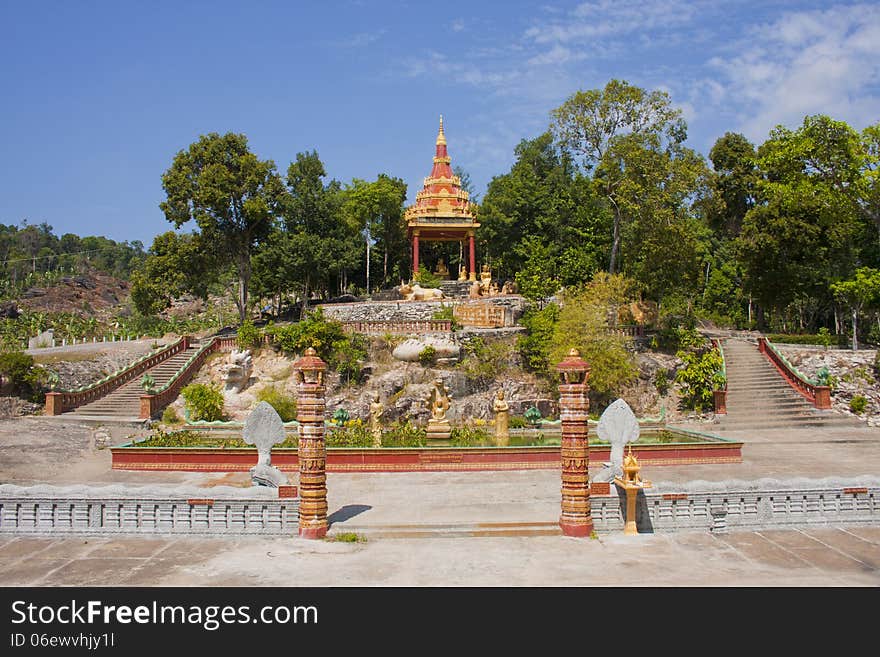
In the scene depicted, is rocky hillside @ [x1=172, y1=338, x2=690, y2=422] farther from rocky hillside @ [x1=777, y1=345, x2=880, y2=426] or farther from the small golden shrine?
the small golden shrine

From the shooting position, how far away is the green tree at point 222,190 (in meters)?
36.2

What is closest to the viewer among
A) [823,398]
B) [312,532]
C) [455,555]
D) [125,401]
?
[455,555]

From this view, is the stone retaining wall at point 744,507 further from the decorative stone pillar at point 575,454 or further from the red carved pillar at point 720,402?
the red carved pillar at point 720,402

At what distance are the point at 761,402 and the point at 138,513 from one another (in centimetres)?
2226

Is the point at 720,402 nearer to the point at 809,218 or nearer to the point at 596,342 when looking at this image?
the point at 596,342

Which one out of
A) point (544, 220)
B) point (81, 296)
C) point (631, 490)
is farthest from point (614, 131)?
point (81, 296)

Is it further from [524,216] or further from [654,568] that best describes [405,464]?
[524,216]

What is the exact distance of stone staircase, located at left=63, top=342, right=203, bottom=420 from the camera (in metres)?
25.9

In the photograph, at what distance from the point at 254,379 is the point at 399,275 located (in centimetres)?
2042

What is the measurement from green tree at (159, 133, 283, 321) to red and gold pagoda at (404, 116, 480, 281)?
7.70m

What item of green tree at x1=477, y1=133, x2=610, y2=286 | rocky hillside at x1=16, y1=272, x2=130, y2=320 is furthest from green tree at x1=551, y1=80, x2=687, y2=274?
rocky hillside at x1=16, y1=272, x2=130, y2=320

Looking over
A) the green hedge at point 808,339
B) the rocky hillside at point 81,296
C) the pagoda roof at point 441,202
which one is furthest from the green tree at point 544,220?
the rocky hillside at point 81,296

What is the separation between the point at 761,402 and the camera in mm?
26594
